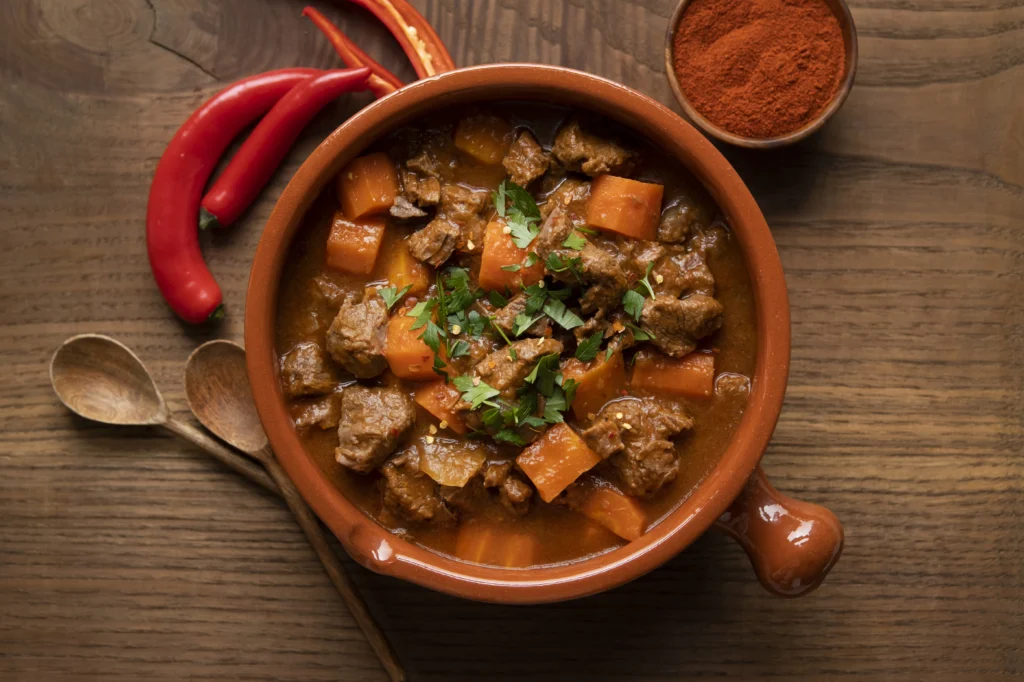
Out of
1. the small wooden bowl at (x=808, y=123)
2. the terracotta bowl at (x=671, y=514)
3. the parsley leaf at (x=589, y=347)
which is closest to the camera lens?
the terracotta bowl at (x=671, y=514)

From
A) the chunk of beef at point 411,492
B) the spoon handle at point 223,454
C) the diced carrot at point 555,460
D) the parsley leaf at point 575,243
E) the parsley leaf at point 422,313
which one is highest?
the parsley leaf at point 575,243

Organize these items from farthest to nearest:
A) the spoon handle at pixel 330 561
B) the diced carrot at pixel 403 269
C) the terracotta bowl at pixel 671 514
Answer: the spoon handle at pixel 330 561
the diced carrot at pixel 403 269
the terracotta bowl at pixel 671 514

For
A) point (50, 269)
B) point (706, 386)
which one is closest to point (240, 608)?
point (50, 269)

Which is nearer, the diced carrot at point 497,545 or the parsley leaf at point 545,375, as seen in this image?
the parsley leaf at point 545,375

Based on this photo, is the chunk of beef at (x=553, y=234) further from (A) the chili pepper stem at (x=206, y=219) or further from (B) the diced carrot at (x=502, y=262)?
(A) the chili pepper stem at (x=206, y=219)

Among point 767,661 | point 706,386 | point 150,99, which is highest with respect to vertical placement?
point 150,99

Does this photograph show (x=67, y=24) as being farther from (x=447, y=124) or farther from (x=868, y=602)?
(x=868, y=602)

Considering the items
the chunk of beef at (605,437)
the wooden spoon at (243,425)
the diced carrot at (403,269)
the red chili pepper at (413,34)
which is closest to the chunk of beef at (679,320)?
the chunk of beef at (605,437)
